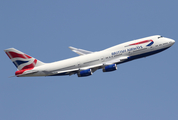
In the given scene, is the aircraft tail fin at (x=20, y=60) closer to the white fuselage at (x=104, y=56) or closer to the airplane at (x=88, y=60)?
the airplane at (x=88, y=60)

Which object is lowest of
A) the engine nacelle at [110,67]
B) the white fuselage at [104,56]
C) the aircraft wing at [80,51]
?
the engine nacelle at [110,67]

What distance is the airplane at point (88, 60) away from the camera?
284ft

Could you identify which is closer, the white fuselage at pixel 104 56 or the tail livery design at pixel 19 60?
the white fuselage at pixel 104 56

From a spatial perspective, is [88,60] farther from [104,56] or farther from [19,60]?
[19,60]

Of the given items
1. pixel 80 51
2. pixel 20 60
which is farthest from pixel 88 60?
pixel 20 60

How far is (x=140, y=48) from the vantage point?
8762 centimetres

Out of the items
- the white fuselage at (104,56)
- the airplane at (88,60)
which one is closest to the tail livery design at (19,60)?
the airplane at (88,60)

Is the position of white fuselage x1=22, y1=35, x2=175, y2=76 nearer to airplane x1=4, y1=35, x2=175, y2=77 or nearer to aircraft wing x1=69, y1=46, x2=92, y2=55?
airplane x1=4, y1=35, x2=175, y2=77

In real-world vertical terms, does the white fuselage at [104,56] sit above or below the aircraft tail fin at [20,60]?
below

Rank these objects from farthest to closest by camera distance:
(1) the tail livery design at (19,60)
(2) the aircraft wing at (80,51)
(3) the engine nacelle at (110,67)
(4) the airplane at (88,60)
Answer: (2) the aircraft wing at (80,51), (1) the tail livery design at (19,60), (4) the airplane at (88,60), (3) the engine nacelle at (110,67)

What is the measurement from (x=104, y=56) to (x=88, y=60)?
502cm

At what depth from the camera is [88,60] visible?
86.7 m

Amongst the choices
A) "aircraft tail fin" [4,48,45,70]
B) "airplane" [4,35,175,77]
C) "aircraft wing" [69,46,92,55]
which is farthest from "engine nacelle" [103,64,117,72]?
"aircraft tail fin" [4,48,45,70]

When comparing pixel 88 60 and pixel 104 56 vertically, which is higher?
pixel 104 56
